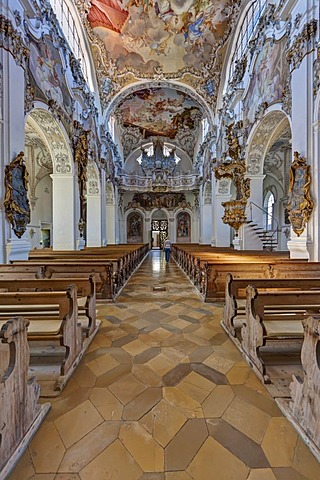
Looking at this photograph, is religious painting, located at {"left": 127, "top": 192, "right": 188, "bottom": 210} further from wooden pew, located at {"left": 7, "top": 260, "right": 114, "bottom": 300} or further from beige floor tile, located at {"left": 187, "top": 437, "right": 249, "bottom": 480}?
beige floor tile, located at {"left": 187, "top": 437, "right": 249, "bottom": 480}

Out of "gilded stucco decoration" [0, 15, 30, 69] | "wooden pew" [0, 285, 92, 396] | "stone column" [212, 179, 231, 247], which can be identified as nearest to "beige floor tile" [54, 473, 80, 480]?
"wooden pew" [0, 285, 92, 396]

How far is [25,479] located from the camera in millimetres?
1484

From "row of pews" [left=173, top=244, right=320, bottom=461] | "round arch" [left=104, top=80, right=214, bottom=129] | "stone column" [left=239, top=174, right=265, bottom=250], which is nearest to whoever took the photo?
"row of pews" [left=173, top=244, right=320, bottom=461]

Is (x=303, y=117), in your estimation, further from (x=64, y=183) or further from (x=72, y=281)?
(x=64, y=183)

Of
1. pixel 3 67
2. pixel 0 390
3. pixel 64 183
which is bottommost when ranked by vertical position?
pixel 0 390

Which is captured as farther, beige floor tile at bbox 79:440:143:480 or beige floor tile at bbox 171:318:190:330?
beige floor tile at bbox 171:318:190:330

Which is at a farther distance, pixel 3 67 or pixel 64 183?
pixel 64 183

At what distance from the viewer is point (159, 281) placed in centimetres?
770

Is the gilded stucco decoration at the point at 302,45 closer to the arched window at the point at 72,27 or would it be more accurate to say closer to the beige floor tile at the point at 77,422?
the beige floor tile at the point at 77,422

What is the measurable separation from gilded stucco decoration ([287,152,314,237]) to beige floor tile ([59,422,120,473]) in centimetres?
544

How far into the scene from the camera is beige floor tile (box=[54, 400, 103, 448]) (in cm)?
179

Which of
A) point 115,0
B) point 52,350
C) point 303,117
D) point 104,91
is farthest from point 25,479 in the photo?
point 104,91

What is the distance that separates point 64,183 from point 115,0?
8.26 metres

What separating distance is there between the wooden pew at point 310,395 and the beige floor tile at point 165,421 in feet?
2.72
